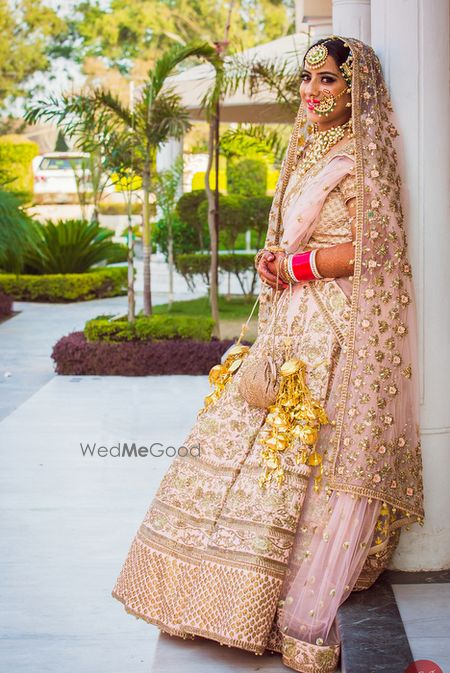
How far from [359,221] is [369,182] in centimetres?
11

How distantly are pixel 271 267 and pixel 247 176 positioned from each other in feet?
80.5

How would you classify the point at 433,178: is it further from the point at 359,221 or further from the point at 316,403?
the point at 316,403

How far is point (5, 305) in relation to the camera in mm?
12742

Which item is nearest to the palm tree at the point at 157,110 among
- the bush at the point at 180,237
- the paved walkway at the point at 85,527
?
the paved walkway at the point at 85,527

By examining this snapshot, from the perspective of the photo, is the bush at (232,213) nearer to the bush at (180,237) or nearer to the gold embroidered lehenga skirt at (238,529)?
the bush at (180,237)

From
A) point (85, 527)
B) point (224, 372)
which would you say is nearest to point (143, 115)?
point (85, 527)

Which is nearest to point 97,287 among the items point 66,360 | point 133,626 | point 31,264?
point 31,264

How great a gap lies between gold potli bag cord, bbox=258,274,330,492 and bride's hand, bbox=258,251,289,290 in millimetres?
285

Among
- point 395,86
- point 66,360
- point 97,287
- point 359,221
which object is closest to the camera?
point 359,221

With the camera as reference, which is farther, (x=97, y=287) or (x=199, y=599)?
(x=97, y=287)

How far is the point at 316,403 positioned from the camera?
3.14 metres

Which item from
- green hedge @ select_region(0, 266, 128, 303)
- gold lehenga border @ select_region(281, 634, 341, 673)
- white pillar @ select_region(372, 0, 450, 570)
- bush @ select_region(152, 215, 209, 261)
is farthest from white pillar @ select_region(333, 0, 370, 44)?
bush @ select_region(152, 215, 209, 261)

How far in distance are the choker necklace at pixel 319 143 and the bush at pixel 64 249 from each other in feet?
37.7

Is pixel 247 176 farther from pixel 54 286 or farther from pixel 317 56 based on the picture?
pixel 317 56
